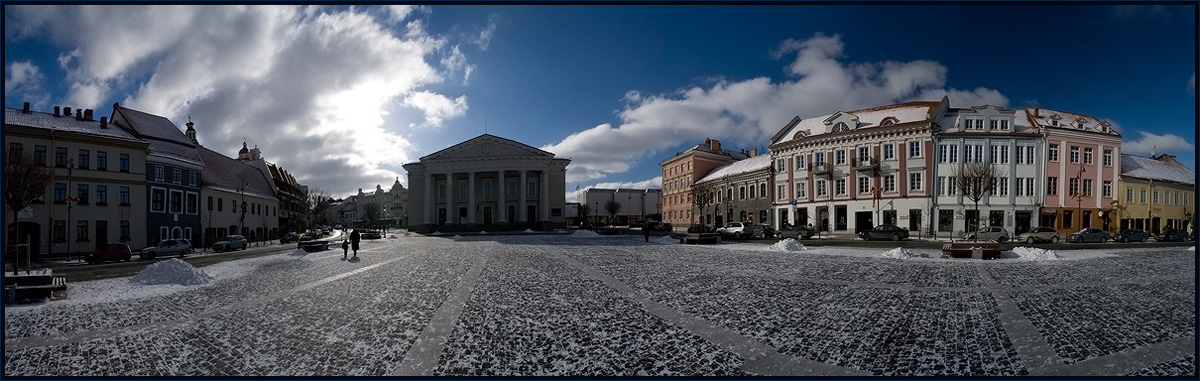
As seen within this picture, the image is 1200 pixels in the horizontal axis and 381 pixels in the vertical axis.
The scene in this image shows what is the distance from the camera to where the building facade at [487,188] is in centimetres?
4734

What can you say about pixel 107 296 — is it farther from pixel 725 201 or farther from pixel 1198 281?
pixel 725 201

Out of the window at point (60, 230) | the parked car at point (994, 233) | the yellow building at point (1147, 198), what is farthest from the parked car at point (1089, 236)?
the window at point (60, 230)

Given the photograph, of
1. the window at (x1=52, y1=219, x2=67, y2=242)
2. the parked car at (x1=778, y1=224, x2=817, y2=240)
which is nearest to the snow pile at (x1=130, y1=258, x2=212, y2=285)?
the window at (x1=52, y1=219, x2=67, y2=242)

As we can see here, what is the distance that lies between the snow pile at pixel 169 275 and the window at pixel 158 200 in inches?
136

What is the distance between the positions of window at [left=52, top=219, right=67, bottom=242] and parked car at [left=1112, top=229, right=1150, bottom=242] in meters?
38.2

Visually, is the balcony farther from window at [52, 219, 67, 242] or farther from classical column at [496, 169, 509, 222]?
window at [52, 219, 67, 242]

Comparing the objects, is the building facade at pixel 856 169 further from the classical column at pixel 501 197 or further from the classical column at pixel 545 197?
the classical column at pixel 501 197

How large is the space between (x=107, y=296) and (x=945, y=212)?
40885 millimetres

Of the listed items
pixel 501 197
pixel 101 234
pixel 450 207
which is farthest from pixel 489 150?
pixel 101 234

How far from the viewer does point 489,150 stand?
49812 mm

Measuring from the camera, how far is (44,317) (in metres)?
8.05

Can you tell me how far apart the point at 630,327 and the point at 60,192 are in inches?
588

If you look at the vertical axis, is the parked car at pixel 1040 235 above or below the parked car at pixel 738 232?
above

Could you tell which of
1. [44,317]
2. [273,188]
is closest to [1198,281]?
[44,317]
